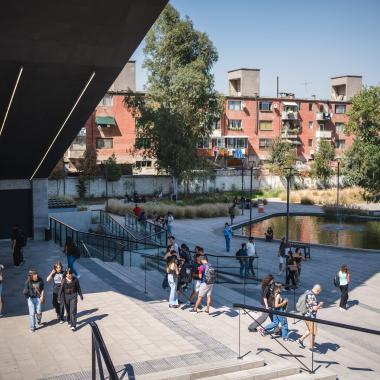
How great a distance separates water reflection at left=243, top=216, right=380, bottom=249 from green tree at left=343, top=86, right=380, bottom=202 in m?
7.09

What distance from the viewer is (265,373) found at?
10883 millimetres

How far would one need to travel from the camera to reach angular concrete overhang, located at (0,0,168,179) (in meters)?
13.0

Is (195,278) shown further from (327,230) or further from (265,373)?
(327,230)

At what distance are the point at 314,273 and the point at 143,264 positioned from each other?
23.9 feet

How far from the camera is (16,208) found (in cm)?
2678

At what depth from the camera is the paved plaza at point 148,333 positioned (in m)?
11.3

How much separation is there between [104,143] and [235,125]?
57.2 ft

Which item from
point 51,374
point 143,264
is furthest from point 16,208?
point 51,374

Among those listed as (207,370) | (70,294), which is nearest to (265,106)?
(70,294)

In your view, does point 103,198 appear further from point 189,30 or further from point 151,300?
point 151,300

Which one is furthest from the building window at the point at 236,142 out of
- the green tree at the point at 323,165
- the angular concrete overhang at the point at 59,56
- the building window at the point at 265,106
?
the angular concrete overhang at the point at 59,56

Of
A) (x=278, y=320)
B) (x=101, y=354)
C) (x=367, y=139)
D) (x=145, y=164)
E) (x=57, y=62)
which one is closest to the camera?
(x=101, y=354)

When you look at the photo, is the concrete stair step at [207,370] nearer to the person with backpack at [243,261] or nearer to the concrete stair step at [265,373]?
the concrete stair step at [265,373]

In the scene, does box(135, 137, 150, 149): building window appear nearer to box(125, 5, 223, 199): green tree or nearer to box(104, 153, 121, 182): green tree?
box(125, 5, 223, 199): green tree
